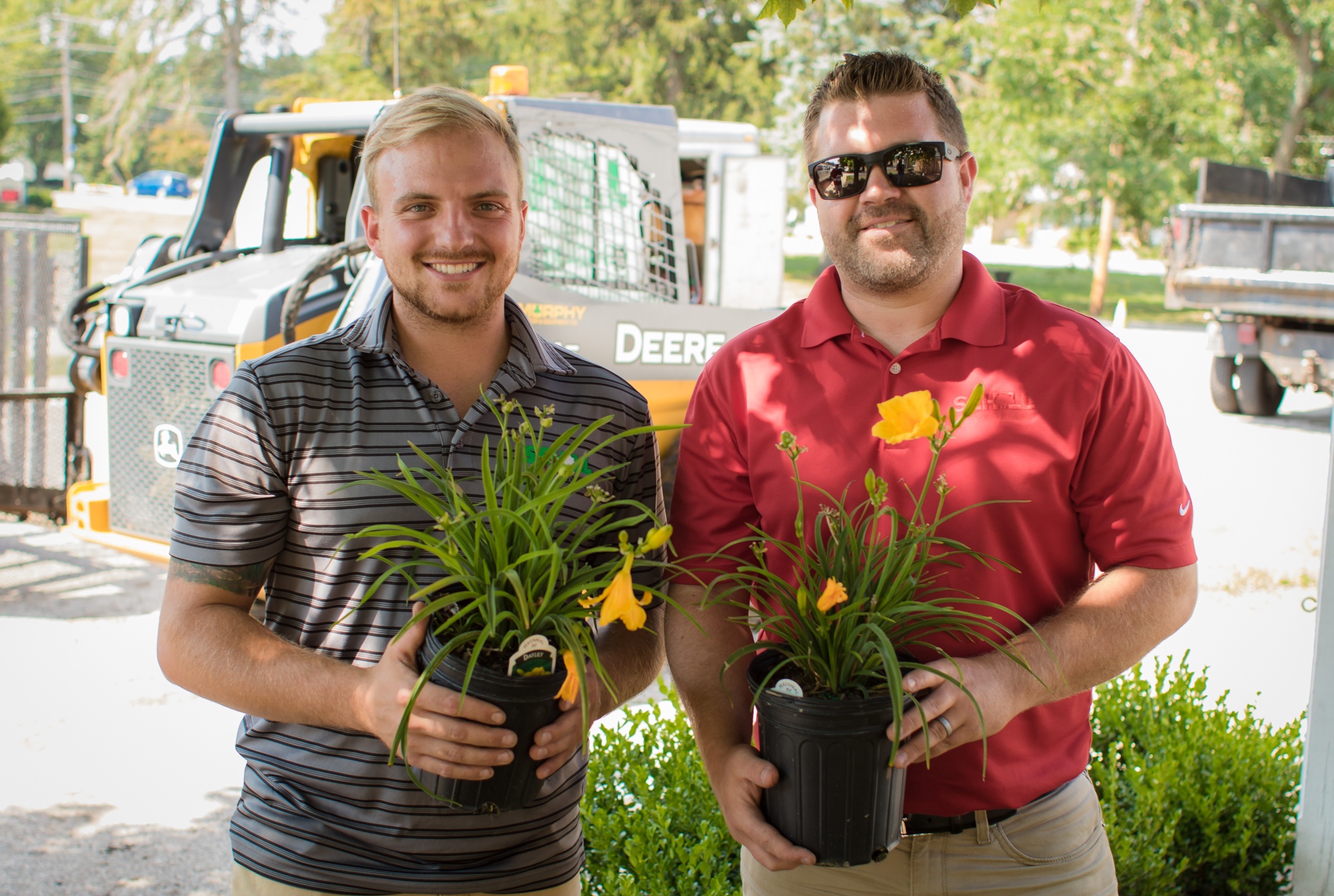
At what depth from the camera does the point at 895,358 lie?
2074 mm

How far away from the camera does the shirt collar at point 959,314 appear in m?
2.04

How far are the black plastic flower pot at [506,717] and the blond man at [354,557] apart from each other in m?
0.06

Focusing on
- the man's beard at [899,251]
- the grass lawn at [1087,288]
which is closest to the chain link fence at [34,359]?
the man's beard at [899,251]

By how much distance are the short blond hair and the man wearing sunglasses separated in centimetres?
61

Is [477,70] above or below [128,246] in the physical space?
above

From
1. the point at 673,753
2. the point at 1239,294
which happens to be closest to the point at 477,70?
the point at 1239,294

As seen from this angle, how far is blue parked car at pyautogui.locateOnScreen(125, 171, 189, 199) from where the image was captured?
44000 mm

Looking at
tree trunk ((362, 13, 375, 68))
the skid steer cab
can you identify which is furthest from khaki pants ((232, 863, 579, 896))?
tree trunk ((362, 13, 375, 68))

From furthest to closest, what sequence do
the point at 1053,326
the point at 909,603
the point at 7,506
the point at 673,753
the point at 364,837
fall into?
1. the point at 7,506
2. the point at 673,753
3. the point at 1053,326
4. the point at 364,837
5. the point at 909,603

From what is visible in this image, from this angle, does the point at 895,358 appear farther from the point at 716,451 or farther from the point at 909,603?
the point at 909,603

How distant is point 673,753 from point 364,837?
147 cm

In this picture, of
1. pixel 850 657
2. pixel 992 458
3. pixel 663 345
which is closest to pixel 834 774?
pixel 850 657

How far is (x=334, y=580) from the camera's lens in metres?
1.91

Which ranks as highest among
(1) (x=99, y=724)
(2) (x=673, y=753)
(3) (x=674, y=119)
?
(3) (x=674, y=119)
